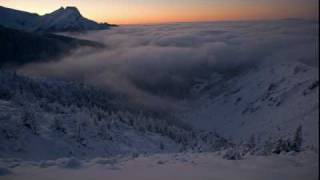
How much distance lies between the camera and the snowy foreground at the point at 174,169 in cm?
1068

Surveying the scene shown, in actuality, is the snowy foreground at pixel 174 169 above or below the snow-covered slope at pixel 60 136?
above

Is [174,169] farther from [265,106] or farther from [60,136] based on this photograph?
[265,106]

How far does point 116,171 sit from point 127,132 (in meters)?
29.7

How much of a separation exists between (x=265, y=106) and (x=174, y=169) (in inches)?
5343

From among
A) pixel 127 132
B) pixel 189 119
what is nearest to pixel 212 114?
pixel 189 119

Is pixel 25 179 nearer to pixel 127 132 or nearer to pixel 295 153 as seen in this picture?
pixel 295 153

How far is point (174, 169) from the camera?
1163cm

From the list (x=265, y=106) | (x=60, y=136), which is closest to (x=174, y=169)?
(x=60, y=136)

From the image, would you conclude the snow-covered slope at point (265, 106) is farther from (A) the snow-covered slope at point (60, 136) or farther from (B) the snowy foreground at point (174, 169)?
(B) the snowy foreground at point (174, 169)

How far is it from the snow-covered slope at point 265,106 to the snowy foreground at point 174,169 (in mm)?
75837

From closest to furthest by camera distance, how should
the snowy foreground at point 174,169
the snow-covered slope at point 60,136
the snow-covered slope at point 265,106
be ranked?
1. the snowy foreground at point 174,169
2. the snow-covered slope at point 60,136
3. the snow-covered slope at point 265,106

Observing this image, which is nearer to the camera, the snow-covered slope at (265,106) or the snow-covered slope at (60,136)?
the snow-covered slope at (60,136)

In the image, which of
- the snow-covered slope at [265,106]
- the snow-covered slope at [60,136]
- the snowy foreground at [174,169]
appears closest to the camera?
the snowy foreground at [174,169]

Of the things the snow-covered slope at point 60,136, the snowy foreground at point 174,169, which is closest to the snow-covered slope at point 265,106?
the snow-covered slope at point 60,136
